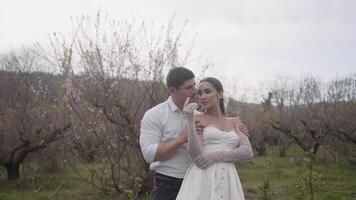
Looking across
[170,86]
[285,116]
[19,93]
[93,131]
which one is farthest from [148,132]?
[285,116]

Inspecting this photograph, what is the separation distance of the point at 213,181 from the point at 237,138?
0.97ft

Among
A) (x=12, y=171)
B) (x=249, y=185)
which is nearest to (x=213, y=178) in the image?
(x=249, y=185)

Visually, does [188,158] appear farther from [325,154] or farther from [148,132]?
[325,154]

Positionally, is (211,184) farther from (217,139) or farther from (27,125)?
(27,125)

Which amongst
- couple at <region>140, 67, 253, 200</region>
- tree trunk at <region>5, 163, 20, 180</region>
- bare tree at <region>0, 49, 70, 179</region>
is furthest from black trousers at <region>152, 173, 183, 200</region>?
tree trunk at <region>5, 163, 20, 180</region>

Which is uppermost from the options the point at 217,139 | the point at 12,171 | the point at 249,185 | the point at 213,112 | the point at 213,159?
the point at 213,112

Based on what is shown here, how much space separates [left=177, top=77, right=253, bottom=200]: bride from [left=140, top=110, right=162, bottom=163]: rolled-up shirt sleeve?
0.72ft

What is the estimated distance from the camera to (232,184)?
2779 mm

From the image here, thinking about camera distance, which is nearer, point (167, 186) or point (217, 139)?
point (217, 139)

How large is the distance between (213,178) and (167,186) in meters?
0.32

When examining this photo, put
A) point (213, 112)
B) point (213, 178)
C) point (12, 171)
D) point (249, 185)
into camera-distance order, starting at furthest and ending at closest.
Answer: point (12, 171), point (249, 185), point (213, 112), point (213, 178)

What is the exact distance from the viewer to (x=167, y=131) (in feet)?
9.34

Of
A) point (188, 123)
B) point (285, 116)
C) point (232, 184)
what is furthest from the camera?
point (285, 116)

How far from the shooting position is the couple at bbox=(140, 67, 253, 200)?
2.73m
